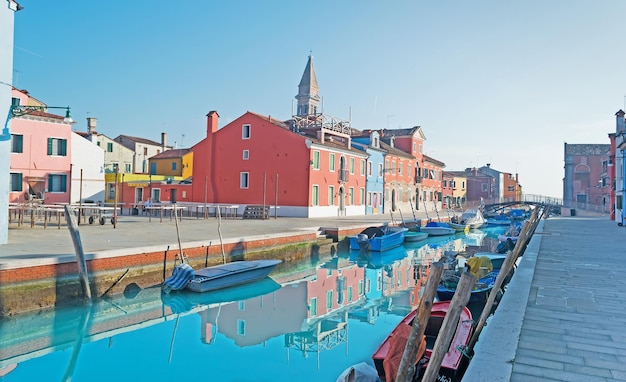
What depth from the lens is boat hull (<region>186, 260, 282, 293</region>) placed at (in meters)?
12.0

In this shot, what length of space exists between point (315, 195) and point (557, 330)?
24801 mm

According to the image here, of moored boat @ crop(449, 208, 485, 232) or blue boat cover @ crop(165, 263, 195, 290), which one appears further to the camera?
moored boat @ crop(449, 208, 485, 232)

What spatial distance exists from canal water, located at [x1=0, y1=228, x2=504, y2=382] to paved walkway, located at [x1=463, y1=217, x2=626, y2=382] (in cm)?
241

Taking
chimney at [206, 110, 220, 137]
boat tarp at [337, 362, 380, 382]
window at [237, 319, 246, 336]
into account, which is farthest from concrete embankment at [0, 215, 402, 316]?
chimney at [206, 110, 220, 137]

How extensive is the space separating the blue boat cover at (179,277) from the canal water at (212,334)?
27cm

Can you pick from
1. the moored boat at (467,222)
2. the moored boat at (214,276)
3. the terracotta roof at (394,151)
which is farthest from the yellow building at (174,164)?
the moored boat at (214,276)

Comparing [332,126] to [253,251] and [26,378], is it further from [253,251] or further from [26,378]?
[26,378]

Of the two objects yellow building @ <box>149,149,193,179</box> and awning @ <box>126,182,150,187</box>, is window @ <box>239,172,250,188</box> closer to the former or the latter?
awning @ <box>126,182,150,187</box>

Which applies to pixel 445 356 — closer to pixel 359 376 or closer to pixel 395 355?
pixel 395 355

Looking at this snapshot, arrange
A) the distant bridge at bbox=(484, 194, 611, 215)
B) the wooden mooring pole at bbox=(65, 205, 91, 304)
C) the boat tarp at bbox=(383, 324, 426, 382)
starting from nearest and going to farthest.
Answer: the boat tarp at bbox=(383, 324, 426, 382) < the wooden mooring pole at bbox=(65, 205, 91, 304) < the distant bridge at bbox=(484, 194, 611, 215)

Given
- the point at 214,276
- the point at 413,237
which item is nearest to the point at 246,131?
the point at 413,237

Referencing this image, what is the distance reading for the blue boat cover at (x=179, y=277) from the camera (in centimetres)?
1184

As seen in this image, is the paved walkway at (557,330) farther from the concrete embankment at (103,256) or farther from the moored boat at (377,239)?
the moored boat at (377,239)

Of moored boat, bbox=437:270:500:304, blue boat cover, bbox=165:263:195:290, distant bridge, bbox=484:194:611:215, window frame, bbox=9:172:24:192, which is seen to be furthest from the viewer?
A: distant bridge, bbox=484:194:611:215
